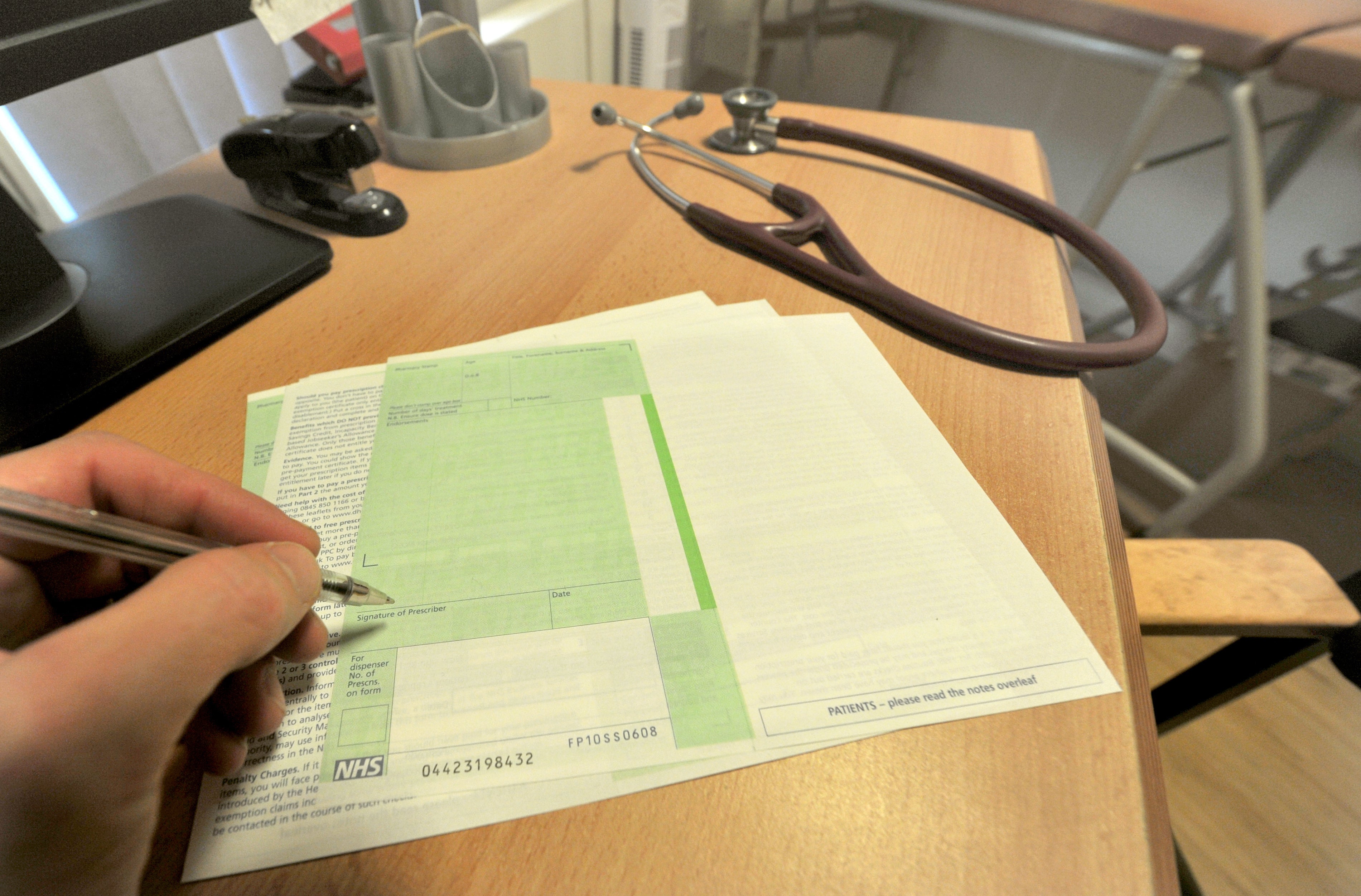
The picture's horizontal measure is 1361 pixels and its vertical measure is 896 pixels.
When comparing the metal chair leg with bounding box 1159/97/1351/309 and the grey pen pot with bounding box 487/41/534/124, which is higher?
the grey pen pot with bounding box 487/41/534/124

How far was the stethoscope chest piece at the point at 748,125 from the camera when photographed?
2.03 ft

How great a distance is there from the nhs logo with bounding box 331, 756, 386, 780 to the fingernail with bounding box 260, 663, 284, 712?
32mm

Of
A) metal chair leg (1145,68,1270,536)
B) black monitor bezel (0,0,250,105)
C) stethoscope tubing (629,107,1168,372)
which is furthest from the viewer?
metal chair leg (1145,68,1270,536)

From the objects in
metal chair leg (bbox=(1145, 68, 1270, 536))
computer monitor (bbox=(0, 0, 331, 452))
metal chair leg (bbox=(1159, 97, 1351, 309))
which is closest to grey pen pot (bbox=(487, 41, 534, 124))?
computer monitor (bbox=(0, 0, 331, 452))

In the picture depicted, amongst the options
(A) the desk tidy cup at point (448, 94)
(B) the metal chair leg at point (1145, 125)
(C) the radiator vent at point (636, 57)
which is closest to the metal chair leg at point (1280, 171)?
(B) the metal chair leg at point (1145, 125)

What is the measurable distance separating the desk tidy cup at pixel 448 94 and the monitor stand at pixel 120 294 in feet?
0.58

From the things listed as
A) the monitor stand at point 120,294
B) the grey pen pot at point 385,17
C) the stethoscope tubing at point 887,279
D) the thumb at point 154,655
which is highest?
the grey pen pot at point 385,17

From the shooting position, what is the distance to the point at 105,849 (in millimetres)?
173

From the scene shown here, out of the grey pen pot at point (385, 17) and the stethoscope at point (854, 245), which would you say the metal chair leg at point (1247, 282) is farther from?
the grey pen pot at point (385, 17)

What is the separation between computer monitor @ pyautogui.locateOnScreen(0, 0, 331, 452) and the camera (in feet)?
1.03

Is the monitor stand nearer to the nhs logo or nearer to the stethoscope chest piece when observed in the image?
the nhs logo

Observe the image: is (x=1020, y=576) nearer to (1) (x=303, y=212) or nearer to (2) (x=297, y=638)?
(2) (x=297, y=638)

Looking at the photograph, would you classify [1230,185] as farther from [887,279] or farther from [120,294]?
[120,294]

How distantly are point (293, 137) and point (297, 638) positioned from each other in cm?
41
